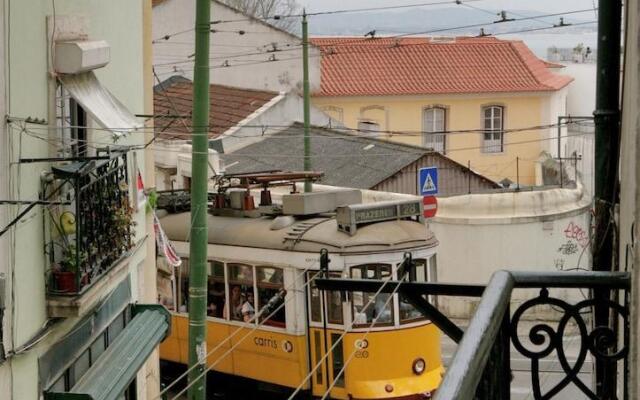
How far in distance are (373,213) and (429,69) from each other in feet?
85.7

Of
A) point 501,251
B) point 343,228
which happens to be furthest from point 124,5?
point 501,251

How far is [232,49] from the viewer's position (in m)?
39.1

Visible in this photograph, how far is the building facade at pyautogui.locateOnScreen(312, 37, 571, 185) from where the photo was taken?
41.5 metres

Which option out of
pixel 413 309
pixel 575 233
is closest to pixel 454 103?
pixel 575 233

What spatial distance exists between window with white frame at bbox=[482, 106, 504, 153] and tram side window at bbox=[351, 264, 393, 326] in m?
25.4

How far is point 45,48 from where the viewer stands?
10609 mm

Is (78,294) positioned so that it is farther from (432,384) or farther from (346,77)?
(346,77)

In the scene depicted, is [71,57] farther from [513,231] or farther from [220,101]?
[220,101]

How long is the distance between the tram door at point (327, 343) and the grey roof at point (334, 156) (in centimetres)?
1104

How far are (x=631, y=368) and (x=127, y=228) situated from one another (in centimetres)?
849

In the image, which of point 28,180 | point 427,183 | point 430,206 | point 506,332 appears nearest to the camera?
point 506,332

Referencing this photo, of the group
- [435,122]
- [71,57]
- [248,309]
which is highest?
[71,57]

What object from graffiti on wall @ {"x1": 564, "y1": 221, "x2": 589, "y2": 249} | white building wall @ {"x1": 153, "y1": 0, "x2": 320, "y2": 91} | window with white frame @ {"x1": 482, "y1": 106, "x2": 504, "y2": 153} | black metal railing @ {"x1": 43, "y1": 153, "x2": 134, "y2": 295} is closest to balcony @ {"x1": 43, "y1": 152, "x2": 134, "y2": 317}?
black metal railing @ {"x1": 43, "y1": 153, "x2": 134, "y2": 295}

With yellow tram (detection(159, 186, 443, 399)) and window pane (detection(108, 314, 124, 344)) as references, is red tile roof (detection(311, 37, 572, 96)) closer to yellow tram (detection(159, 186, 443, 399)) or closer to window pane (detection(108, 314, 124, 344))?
yellow tram (detection(159, 186, 443, 399))
